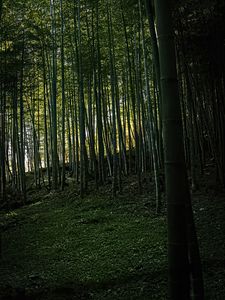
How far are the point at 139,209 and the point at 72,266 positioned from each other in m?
2.94

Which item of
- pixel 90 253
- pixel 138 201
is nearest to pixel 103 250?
pixel 90 253

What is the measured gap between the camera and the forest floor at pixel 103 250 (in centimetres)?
373

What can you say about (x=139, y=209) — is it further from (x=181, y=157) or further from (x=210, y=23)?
(x=181, y=157)

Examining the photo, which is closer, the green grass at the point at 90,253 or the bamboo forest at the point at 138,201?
the bamboo forest at the point at 138,201

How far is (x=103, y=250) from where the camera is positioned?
518 centimetres

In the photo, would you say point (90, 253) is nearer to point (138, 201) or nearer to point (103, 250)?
point (103, 250)

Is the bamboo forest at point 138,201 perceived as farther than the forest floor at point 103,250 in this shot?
No

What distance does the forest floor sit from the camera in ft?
12.2

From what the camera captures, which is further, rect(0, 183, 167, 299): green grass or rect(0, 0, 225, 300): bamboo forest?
rect(0, 183, 167, 299): green grass

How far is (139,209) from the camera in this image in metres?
7.40

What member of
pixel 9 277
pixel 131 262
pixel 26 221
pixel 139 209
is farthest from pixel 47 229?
pixel 131 262

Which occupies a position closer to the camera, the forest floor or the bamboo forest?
the bamboo forest

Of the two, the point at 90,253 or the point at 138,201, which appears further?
the point at 138,201

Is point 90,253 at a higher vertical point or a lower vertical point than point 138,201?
lower
